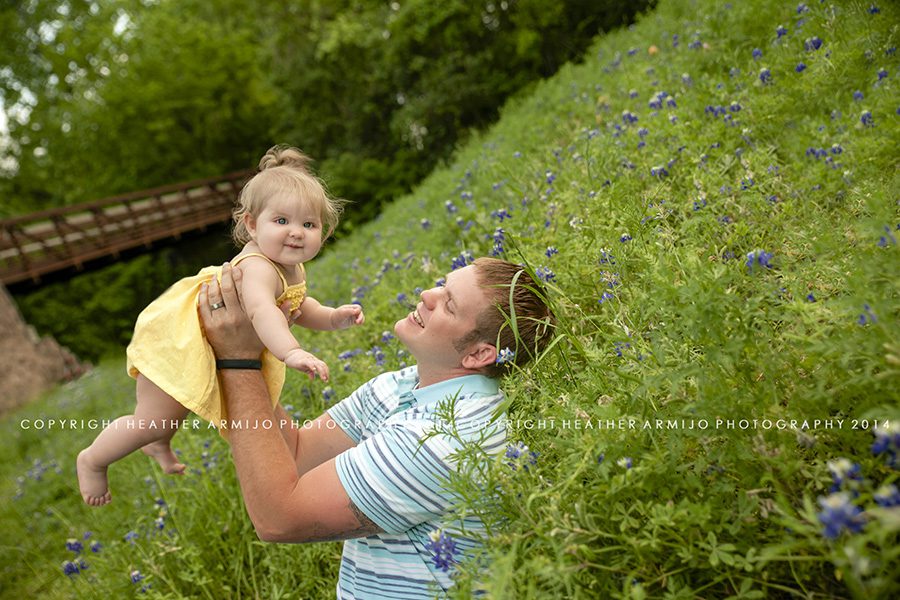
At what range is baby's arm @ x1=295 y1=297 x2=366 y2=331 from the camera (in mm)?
2629

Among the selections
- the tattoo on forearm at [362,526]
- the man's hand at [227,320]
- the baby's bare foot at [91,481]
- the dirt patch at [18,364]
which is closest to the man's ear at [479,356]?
the tattoo on forearm at [362,526]

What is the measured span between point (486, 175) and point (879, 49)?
309cm

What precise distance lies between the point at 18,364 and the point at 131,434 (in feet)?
45.9

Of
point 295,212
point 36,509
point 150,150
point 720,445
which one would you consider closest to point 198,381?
point 295,212

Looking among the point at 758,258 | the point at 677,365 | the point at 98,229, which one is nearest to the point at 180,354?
the point at 677,365

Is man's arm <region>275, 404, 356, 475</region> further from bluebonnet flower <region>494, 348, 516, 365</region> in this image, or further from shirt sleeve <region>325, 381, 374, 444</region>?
bluebonnet flower <region>494, 348, 516, 365</region>

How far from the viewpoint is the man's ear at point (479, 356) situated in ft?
6.82

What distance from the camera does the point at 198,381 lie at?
7.06ft

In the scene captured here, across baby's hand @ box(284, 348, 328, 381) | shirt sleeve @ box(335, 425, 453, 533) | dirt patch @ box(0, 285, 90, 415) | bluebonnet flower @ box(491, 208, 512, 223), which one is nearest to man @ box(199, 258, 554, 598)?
shirt sleeve @ box(335, 425, 453, 533)

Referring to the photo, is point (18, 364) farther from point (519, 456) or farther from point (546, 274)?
point (519, 456)

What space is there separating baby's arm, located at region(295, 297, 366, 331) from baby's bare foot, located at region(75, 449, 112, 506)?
98 cm

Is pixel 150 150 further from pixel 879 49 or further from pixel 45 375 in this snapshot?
pixel 879 49

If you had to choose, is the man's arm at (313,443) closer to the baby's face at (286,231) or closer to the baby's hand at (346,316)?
the baby's hand at (346,316)

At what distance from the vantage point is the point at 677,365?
1798mm
